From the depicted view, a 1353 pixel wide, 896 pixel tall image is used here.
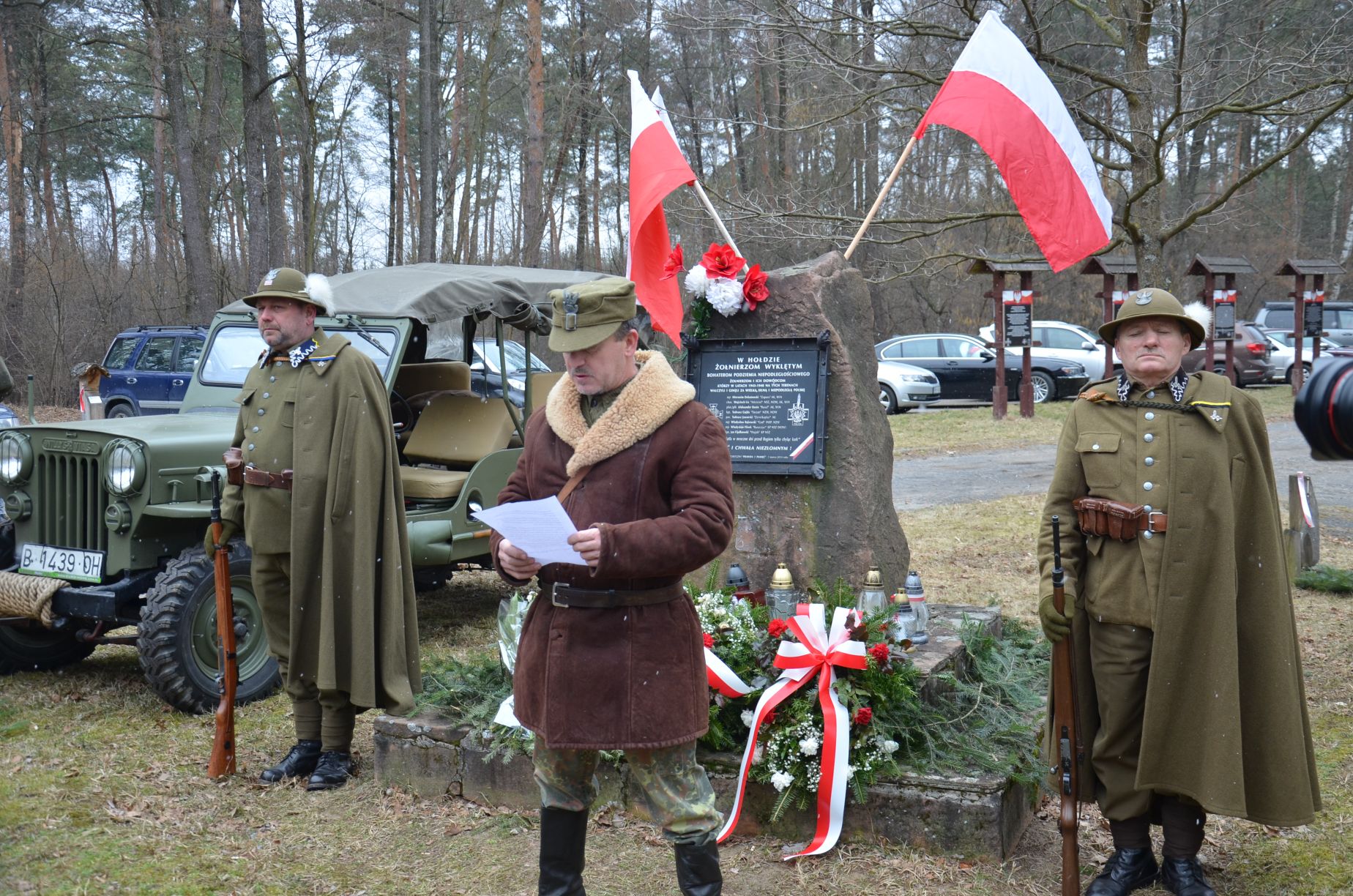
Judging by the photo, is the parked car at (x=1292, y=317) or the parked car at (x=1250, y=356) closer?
the parked car at (x=1250, y=356)

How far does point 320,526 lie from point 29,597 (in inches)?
72.0

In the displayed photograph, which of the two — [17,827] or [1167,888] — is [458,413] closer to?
[17,827]

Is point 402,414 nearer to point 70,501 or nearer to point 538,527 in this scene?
point 70,501

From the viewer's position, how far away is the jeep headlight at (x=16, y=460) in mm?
5746

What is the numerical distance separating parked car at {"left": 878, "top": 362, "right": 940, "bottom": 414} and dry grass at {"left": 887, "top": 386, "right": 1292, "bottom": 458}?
0.61m

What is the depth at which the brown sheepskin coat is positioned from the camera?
9.37ft

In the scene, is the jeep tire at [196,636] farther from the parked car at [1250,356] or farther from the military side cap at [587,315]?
the parked car at [1250,356]

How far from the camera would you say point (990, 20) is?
523 centimetres

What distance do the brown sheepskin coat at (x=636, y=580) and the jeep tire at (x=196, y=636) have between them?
9.09 ft

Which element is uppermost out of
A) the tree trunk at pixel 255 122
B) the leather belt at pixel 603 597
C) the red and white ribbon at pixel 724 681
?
the tree trunk at pixel 255 122

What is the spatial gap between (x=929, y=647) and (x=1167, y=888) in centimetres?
139

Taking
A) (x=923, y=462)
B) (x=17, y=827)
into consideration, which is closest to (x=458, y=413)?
(x=17, y=827)

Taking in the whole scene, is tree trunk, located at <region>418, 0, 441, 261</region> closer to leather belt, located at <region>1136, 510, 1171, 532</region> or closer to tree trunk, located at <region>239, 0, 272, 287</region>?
tree trunk, located at <region>239, 0, 272, 287</region>

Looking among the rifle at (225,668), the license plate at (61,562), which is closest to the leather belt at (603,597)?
the rifle at (225,668)
